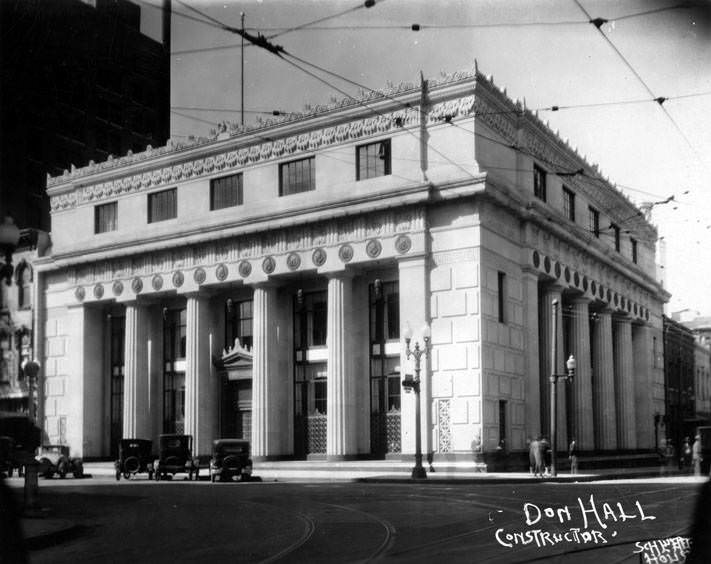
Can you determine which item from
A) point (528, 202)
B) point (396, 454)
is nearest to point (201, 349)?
point (396, 454)

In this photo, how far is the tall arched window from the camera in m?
Result: 17.7

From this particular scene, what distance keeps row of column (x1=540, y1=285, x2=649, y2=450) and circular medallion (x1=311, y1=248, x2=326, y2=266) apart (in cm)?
1222

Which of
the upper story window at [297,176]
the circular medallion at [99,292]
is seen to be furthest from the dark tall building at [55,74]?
the circular medallion at [99,292]

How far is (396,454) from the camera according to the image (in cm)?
4181

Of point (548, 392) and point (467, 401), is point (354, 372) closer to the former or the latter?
point (467, 401)

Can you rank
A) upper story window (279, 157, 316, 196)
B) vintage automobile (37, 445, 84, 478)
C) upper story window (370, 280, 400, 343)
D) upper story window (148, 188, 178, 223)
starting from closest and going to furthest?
vintage automobile (37, 445, 84, 478) → upper story window (370, 280, 400, 343) → upper story window (279, 157, 316, 196) → upper story window (148, 188, 178, 223)

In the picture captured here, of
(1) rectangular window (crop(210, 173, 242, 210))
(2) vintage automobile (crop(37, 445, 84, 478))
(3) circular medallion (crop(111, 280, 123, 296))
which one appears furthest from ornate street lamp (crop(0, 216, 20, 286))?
(3) circular medallion (crop(111, 280, 123, 296))

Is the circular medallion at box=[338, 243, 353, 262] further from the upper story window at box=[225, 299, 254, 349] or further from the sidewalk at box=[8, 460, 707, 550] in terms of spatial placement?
the sidewalk at box=[8, 460, 707, 550]

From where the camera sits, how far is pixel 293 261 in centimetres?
4488

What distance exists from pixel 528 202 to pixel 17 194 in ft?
Result: 113

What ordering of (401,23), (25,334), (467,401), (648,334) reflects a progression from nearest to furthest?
1. (401,23)
2. (25,334)
3. (467,401)
4. (648,334)

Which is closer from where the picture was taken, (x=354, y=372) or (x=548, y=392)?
(x=354, y=372)

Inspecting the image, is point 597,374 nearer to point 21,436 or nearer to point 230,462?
point 230,462
